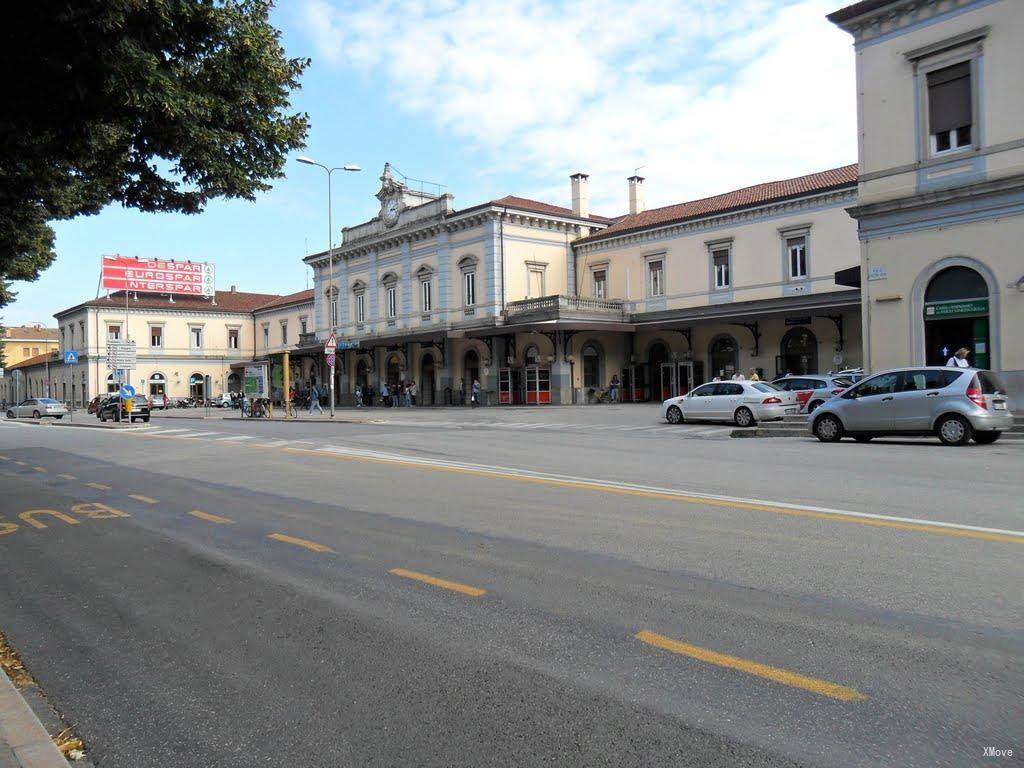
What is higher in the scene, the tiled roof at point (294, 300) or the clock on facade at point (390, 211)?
the clock on facade at point (390, 211)

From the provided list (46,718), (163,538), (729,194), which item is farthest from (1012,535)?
(729,194)

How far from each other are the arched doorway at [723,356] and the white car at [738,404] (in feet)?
48.2

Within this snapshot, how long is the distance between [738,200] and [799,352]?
897cm

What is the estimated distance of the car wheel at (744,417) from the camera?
21.8 m

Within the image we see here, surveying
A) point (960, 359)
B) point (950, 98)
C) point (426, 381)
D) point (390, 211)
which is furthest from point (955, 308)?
point (390, 211)

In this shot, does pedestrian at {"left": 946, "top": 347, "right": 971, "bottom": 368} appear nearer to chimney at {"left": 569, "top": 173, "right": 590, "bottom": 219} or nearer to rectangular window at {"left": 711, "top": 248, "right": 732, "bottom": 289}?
rectangular window at {"left": 711, "top": 248, "right": 732, "bottom": 289}

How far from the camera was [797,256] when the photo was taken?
3594 centimetres

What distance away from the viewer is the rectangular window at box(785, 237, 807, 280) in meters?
35.7

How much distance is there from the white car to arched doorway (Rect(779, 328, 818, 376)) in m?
13.3

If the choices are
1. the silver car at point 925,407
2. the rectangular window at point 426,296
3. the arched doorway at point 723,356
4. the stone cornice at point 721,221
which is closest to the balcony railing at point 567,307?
the stone cornice at point 721,221

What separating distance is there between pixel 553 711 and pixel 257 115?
9.01 meters

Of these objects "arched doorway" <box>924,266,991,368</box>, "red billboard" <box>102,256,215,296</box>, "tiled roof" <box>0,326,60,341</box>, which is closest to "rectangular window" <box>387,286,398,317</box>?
"red billboard" <box>102,256,215,296</box>

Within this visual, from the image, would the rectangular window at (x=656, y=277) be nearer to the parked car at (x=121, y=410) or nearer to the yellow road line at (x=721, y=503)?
the parked car at (x=121, y=410)

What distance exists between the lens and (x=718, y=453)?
14.3 m
